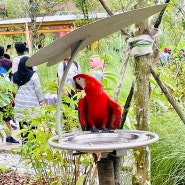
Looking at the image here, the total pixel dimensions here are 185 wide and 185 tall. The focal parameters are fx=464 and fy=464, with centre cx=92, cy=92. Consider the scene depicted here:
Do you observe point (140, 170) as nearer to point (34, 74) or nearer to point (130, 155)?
point (130, 155)

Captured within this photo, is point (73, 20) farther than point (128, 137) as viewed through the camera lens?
Yes

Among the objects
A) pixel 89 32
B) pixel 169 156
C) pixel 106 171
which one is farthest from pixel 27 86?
pixel 89 32

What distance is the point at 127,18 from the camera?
1828mm

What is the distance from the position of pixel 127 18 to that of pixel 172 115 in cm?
295

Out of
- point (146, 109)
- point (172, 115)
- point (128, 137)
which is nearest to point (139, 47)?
point (146, 109)

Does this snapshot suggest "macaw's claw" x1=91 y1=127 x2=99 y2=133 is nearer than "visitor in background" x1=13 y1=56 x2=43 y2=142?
Yes

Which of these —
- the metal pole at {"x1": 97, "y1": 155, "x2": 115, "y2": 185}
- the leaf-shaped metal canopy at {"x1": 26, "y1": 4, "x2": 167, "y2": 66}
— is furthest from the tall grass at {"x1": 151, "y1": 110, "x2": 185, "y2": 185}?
the leaf-shaped metal canopy at {"x1": 26, "y1": 4, "x2": 167, "y2": 66}

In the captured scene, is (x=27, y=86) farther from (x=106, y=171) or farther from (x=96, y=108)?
(x=106, y=171)

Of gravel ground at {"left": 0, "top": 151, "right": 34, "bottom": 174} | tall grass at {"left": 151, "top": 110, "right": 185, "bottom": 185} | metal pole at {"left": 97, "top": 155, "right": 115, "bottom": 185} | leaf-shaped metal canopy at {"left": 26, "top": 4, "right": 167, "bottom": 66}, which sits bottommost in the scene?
gravel ground at {"left": 0, "top": 151, "right": 34, "bottom": 174}

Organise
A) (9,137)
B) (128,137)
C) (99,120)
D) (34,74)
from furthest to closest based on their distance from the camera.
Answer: (9,137), (34,74), (99,120), (128,137)

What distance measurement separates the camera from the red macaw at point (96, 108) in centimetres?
224

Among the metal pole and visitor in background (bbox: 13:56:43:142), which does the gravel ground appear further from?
the metal pole

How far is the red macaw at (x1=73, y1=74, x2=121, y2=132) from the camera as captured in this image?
7.36ft

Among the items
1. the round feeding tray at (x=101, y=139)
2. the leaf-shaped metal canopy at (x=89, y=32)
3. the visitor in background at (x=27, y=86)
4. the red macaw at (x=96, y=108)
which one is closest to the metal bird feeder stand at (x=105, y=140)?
the round feeding tray at (x=101, y=139)
